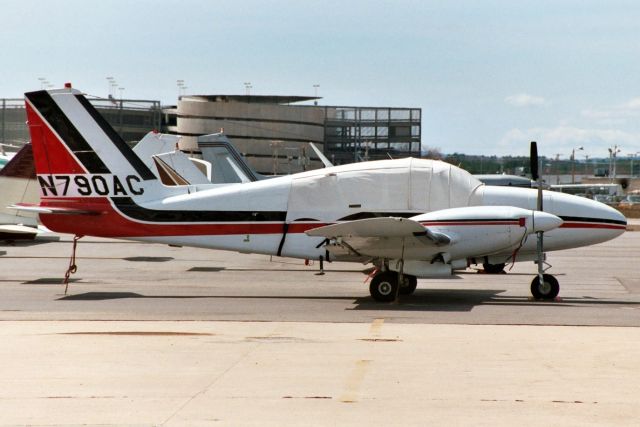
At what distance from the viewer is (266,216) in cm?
1833

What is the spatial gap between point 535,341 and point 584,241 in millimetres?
6079

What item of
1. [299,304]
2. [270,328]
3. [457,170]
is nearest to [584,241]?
[457,170]

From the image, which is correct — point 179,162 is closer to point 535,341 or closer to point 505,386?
point 535,341

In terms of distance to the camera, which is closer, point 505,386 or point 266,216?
point 505,386

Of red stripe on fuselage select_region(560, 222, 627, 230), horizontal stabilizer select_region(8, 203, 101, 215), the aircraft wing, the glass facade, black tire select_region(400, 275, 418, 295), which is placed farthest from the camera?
the glass facade

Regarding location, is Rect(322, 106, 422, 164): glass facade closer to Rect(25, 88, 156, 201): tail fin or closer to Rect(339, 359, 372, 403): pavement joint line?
Rect(25, 88, 156, 201): tail fin

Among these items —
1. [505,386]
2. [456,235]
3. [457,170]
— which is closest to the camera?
[505,386]

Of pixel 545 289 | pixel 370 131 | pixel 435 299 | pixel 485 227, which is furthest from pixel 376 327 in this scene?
pixel 370 131

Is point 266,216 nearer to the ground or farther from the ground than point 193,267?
farther from the ground

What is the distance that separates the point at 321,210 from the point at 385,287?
6.84 ft

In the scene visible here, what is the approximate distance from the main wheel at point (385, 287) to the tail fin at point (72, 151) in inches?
202

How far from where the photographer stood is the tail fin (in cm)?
1877

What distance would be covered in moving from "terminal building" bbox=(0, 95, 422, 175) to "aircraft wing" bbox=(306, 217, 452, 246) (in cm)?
9278

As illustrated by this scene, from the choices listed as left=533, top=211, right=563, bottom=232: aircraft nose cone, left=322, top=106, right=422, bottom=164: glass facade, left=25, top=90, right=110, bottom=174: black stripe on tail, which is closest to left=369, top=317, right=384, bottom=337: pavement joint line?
left=533, top=211, right=563, bottom=232: aircraft nose cone
